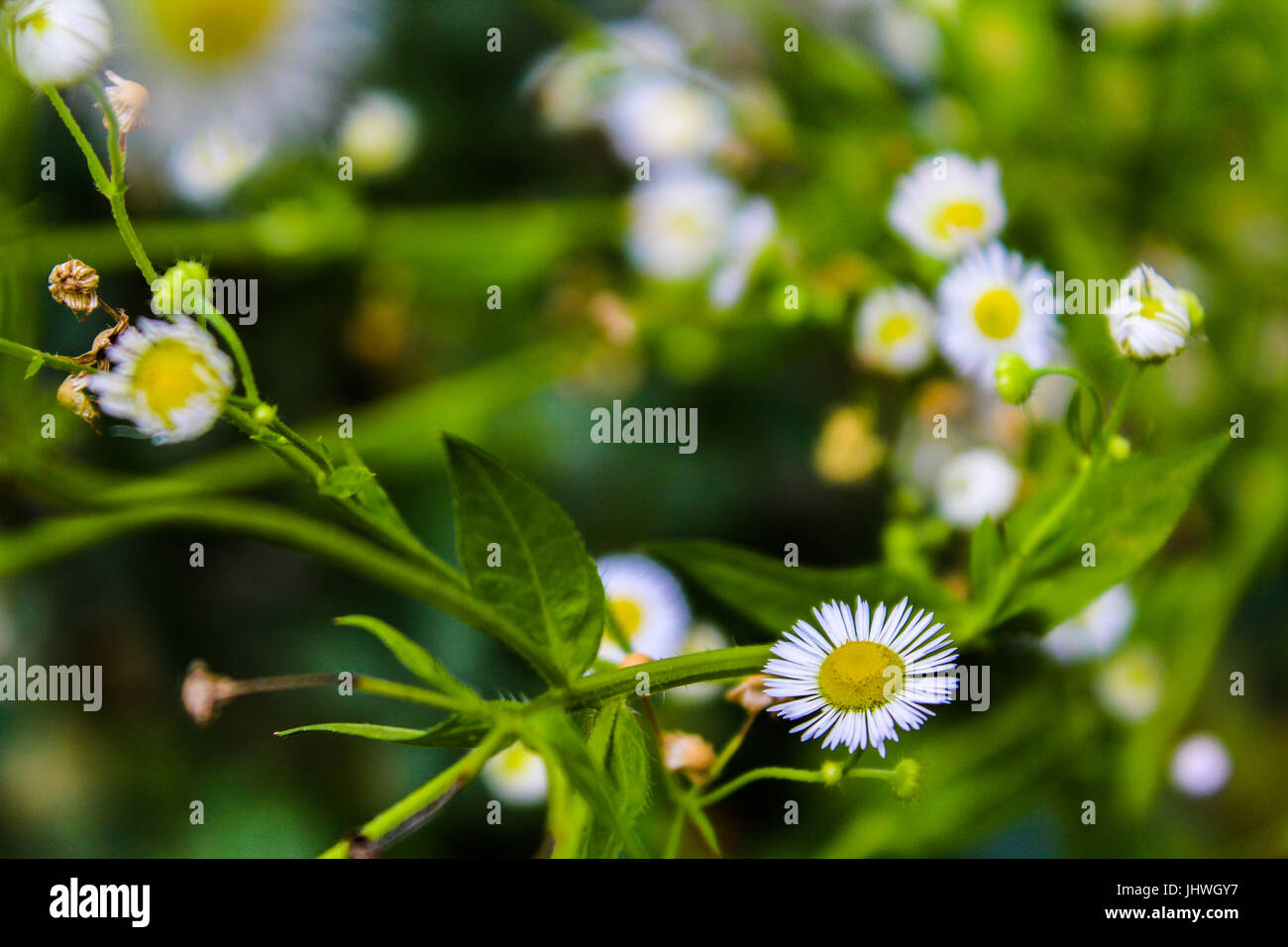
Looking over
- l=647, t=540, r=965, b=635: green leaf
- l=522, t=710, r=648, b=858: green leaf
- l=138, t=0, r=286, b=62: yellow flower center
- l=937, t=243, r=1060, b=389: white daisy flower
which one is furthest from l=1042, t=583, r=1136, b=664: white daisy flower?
l=138, t=0, r=286, b=62: yellow flower center

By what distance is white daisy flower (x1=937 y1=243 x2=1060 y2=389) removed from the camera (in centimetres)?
50

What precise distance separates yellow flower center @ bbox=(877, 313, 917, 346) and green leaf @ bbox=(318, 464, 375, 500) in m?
0.39

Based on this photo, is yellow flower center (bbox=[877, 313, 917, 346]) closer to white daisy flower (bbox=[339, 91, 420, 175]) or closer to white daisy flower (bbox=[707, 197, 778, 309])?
white daisy flower (bbox=[707, 197, 778, 309])

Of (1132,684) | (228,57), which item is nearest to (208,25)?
(228,57)

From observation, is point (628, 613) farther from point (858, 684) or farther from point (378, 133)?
point (378, 133)

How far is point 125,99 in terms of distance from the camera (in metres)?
0.31

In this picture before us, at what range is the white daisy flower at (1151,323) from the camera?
342 millimetres

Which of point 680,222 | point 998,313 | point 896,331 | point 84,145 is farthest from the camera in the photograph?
point 680,222

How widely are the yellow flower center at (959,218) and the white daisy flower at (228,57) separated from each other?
0.40 m

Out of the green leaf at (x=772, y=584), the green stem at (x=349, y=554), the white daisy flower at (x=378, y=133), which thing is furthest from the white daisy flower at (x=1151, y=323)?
the white daisy flower at (x=378, y=133)

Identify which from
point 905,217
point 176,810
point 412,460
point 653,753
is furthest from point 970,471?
point 176,810

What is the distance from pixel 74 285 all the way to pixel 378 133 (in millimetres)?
598

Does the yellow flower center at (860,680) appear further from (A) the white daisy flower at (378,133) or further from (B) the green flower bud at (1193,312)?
(A) the white daisy flower at (378,133)
